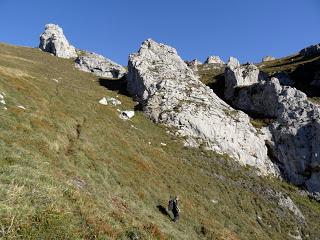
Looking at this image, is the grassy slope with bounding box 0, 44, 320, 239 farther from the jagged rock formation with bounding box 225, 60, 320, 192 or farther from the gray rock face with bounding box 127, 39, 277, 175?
the jagged rock formation with bounding box 225, 60, 320, 192

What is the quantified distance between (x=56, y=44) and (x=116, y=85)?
62.1m

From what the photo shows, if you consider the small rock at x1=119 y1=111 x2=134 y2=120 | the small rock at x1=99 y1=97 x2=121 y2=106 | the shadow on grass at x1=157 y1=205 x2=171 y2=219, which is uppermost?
the small rock at x1=99 y1=97 x2=121 y2=106

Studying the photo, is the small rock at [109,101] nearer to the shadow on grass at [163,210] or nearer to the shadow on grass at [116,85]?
the shadow on grass at [116,85]

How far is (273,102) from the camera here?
263 ft

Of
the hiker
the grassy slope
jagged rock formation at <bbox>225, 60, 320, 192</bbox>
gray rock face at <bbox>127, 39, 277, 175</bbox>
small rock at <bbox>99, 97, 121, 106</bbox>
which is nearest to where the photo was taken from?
the grassy slope

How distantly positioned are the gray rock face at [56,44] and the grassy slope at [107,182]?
87.1m

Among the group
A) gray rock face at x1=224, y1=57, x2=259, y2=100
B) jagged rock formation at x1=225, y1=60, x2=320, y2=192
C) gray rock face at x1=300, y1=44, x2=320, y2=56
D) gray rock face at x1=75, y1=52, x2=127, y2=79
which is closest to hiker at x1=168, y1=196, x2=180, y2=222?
jagged rock formation at x1=225, y1=60, x2=320, y2=192

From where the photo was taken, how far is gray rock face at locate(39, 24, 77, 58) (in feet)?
497

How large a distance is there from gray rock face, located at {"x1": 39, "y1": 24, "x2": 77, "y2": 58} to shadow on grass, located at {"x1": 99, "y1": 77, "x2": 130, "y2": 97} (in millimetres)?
48809

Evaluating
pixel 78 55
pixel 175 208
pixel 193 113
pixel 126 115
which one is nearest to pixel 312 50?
pixel 78 55

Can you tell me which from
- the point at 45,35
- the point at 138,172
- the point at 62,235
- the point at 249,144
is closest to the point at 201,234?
the point at 138,172

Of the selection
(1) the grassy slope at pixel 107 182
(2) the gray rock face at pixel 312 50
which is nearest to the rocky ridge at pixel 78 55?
(1) the grassy slope at pixel 107 182

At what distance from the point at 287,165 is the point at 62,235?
56817 mm

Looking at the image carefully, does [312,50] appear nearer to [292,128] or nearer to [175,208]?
[292,128]
